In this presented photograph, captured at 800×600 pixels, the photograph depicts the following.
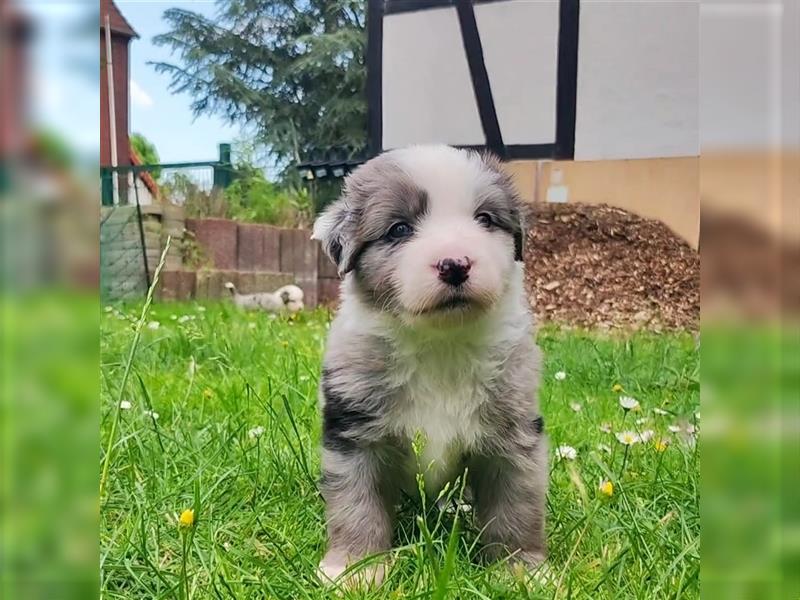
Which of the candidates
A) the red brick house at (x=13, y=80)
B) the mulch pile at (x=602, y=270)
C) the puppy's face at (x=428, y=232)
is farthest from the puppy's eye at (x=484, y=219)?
the red brick house at (x=13, y=80)

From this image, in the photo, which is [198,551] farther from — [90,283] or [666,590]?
[90,283]

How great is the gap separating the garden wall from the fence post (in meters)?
0.19

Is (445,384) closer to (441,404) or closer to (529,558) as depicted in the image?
(441,404)

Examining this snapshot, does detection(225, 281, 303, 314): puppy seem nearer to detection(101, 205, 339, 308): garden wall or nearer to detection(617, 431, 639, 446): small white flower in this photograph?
detection(101, 205, 339, 308): garden wall

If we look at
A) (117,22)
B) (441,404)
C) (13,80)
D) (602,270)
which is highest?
(117,22)

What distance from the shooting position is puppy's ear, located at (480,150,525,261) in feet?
6.32

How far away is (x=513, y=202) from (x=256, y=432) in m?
1.12

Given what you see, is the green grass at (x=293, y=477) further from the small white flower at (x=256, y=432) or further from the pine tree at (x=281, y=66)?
the pine tree at (x=281, y=66)

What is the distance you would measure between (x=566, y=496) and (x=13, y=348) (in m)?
1.80

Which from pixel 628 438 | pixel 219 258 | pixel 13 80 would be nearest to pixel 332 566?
pixel 628 438

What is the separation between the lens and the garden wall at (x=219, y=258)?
2463 millimetres

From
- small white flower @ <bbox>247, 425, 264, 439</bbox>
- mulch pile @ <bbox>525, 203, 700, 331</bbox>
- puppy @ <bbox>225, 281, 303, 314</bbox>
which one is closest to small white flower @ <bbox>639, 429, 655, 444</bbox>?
mulch pile @ <bbox>525, 203, 700, 331</bbox>

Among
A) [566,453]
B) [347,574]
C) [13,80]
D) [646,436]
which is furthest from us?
[646,436]

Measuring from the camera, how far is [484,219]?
1836 millimetres
